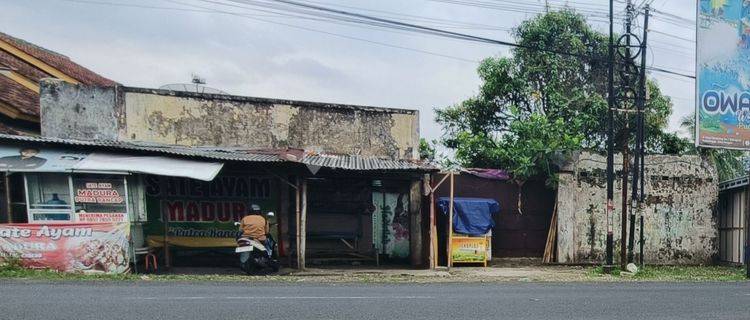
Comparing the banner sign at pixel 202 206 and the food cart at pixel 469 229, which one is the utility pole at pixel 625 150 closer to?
the food cart at pixel 469 229

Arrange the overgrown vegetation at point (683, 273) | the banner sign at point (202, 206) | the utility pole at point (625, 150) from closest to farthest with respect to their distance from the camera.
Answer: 1. the overgrown vegetation at point (683, 273)
2. the banner sign at point (202, 206)
3. the utility pole at point (625, 150)

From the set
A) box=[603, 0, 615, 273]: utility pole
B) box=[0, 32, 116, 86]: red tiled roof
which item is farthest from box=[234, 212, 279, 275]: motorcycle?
box=[0, 32, 116, 86]: red tiled roof

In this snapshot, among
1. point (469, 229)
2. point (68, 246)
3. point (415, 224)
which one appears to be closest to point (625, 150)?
point (469, 229)

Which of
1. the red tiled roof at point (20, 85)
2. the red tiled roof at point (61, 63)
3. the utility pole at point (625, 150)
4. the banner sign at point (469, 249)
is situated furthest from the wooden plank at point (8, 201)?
the utility pole at point (625, 150)

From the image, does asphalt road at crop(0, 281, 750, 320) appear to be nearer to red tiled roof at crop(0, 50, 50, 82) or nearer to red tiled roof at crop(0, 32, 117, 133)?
red tiled roof at crop(0, 32, 117, 133)

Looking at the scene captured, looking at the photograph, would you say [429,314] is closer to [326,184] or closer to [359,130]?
[326,184]

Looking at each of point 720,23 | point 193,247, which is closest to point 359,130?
point 193,247

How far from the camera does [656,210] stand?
17.9m

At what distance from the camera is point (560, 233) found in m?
16.9

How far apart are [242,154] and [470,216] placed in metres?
6.23

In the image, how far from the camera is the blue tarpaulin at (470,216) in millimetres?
15891

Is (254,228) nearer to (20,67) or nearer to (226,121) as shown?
(226,121)

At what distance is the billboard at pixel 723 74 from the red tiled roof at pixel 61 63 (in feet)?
58.7

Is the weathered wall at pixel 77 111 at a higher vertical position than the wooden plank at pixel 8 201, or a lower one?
higher
